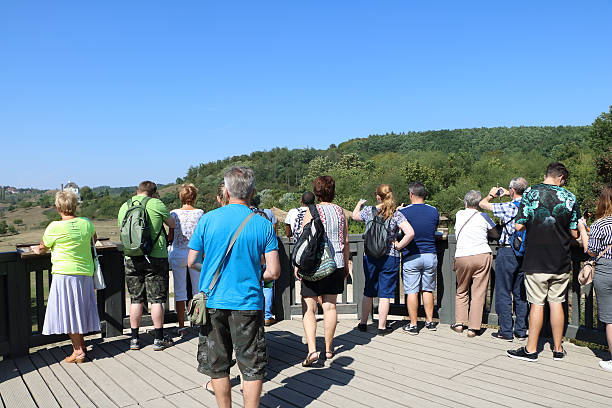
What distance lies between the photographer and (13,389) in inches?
124

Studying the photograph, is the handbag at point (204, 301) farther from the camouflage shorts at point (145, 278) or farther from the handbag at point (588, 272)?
the handbag at point (588, 272)

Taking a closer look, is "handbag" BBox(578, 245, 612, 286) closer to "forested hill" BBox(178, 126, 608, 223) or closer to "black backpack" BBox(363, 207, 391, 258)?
"black backpack" BBox(363, 207, 391, 258)

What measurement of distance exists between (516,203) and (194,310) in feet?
9.95

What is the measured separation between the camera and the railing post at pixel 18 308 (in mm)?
3812

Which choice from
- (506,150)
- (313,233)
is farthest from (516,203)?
(506,150)

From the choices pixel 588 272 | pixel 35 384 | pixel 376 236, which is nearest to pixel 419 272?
pixel 376 236

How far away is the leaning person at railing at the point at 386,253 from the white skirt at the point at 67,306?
2549mm

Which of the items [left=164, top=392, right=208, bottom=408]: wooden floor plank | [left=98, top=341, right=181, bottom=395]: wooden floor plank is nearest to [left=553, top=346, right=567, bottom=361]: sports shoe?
[left=164, top=392, right=208, bottom=408]: wooden floor plank

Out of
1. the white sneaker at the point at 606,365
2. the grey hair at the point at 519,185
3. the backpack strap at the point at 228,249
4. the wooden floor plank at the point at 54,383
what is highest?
the grey hair at the point at 519,185


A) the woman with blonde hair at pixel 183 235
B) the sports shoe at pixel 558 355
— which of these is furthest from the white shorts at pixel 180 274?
the sports shoe at pixel 558 355

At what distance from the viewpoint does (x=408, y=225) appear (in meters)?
4.14

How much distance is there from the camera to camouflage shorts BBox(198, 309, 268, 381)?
2291 millimetres

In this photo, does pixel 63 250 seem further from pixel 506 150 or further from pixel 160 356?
pixel 506 150

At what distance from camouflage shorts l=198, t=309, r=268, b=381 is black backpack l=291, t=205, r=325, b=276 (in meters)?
0.94
